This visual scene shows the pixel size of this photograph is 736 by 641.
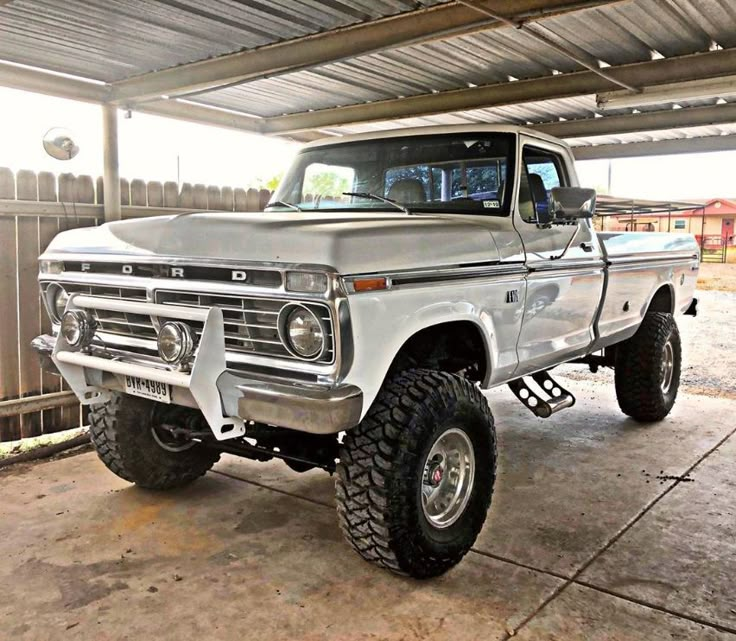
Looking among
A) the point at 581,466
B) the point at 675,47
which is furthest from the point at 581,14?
the point at 581,466

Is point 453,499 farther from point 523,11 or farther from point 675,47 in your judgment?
point 675,47

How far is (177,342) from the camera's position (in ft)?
9.66

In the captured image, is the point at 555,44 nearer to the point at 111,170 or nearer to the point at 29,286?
the point at 111,170

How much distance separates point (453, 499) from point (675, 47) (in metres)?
4.47

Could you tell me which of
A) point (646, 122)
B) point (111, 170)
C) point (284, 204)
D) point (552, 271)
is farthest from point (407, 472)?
point (646, 122)

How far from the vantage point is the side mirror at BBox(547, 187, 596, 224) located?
4.00m

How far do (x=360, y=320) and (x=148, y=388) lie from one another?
1.15 m

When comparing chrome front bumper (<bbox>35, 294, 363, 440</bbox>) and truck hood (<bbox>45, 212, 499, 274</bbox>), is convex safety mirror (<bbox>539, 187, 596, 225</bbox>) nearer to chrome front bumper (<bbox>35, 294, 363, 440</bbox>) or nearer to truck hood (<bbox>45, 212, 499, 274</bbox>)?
truck hood (<bbox>45, 212, 499, 274</bbox>)

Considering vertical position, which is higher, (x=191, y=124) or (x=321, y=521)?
(x=191, y=124)

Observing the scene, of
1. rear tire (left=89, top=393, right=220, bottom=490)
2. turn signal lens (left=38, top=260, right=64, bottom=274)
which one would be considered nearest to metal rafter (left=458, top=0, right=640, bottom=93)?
turn signal lens (left=38, top=260, right=64, bottom=274)

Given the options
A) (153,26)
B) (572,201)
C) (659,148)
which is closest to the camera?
(572,201)

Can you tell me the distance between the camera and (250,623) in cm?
290

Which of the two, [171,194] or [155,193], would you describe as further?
[171,194]

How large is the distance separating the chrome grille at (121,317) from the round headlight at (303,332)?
819 mm
